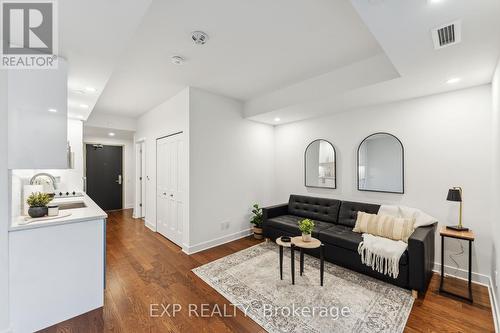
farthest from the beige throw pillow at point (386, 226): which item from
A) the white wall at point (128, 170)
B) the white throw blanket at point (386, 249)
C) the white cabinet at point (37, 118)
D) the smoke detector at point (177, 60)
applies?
the white wall at point (128, 170)

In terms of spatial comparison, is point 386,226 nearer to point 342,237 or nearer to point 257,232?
point 342,237

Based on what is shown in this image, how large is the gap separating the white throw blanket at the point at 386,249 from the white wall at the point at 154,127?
2.93 m

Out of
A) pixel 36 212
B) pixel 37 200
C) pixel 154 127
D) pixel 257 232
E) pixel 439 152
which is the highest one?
pixel 154 127

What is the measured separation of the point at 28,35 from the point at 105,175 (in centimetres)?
553

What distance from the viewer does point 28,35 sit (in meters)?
1.68

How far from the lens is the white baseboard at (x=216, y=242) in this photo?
11.1 ft

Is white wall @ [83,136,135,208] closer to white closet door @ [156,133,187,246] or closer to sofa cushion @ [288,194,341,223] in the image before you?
white closet door @ [156,133,187,246]

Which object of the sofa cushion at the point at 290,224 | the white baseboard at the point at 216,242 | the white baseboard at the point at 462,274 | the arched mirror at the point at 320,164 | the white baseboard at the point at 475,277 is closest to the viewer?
the white baseboard at the point at 475,277

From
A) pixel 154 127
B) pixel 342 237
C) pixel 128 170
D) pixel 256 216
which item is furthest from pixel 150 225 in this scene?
pixel 342 237

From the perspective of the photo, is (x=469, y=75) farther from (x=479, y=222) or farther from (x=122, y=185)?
(x=122, y=185)

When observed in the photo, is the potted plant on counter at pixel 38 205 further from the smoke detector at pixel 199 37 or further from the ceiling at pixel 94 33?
the smoke detector at pixel 199 37

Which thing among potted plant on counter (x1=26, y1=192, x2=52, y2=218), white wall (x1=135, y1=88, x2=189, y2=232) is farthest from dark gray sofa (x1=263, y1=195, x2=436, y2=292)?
potted plant on counter (x1=26, y1=192, x2=52, y2=218)

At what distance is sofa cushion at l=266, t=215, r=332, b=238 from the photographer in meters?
3.29

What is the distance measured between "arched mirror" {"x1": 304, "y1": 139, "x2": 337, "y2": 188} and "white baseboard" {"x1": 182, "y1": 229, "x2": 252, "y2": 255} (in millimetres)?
1606
